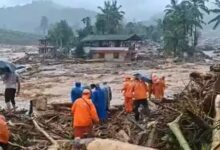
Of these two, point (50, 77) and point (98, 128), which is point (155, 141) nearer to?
point (98, 128)

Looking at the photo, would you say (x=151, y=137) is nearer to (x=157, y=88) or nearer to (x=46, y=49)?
(x=157, y=88)

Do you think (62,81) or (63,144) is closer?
(63,144)

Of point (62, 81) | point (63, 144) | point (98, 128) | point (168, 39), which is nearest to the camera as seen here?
point (63, 144)

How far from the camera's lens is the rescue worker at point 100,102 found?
13445mm

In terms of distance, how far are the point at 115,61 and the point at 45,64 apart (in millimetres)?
9480

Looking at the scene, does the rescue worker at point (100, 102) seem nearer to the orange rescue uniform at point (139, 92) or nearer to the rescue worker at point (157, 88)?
the orange rescue uniform at point (139, 92)

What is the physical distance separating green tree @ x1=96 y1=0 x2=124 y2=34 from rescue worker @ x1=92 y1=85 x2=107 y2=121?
226 feet

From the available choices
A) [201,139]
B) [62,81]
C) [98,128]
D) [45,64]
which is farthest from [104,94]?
[45,64]

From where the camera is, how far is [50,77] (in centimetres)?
4775

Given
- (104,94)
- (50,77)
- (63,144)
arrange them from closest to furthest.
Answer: (63,144), (104,94), (50,77)

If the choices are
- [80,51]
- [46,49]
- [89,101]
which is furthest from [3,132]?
[46,49]

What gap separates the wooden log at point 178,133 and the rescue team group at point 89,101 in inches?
79.1

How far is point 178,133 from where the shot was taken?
28.3 ft

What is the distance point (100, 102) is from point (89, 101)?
303 cm
